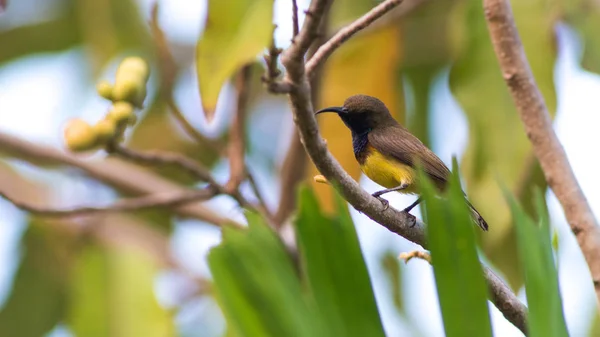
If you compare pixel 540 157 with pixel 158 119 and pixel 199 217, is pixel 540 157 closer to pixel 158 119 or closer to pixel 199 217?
pixel 199 217

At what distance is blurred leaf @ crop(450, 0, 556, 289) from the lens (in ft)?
7.25

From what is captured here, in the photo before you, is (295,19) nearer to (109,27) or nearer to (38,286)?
(109,27)

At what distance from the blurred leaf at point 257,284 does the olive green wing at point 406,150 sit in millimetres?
467

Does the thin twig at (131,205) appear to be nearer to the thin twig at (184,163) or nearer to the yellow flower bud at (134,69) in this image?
the thin twig at (184,163)

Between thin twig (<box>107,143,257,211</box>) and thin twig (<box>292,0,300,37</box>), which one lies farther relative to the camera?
thin twig (<box>107,143,257,211</box>)

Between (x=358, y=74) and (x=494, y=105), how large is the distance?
574mm

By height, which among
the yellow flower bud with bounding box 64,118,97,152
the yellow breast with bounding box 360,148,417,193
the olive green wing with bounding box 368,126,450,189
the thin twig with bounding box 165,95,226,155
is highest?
the olive green wing with bounding box 368,126,450,189

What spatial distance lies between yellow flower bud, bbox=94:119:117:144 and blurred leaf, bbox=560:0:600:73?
1316 mm

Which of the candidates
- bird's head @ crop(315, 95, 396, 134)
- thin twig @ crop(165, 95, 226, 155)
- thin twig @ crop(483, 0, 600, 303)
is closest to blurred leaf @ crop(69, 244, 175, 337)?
thin twig @ crop(165, 95, 226, 155)

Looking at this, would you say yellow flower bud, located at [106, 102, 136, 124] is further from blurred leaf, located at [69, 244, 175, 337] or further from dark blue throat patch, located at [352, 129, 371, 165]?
blurred leaf, located at [69, 244, 175, 337]

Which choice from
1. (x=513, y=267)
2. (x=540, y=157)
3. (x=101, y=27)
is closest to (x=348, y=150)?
(x=513, y=267)

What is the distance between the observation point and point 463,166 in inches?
97.2

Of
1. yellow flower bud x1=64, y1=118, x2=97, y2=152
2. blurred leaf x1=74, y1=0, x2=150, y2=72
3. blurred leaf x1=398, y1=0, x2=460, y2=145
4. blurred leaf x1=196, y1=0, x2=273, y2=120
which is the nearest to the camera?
yellow flower bud x1=64, y1=118, x2=97, y2=152

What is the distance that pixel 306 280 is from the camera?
4.00 feet
